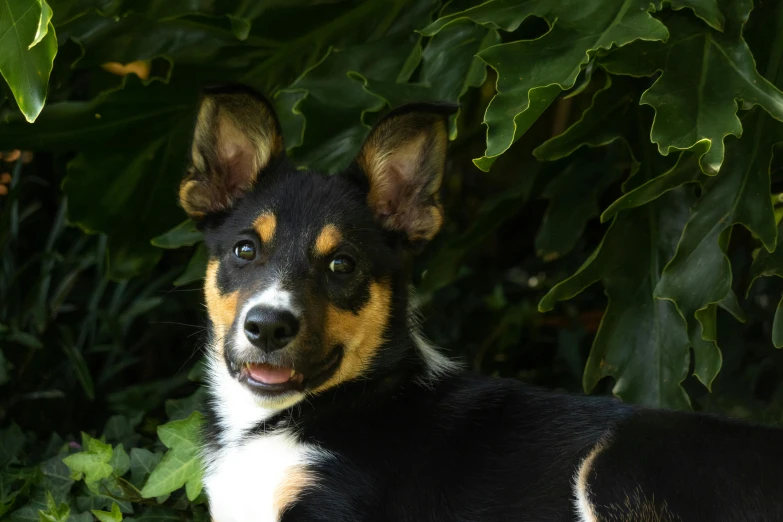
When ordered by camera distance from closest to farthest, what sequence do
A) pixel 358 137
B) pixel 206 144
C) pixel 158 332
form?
A: pixel 206 144, pixel 358 137, pixel 158 332

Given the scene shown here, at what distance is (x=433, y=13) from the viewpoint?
388cm

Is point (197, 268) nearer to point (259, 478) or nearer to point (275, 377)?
point (275, 377)

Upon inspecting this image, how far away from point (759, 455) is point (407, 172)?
4.51ft

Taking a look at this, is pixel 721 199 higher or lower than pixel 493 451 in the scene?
higher

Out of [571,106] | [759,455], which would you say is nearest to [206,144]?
[759,455]

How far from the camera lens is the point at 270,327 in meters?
2.63

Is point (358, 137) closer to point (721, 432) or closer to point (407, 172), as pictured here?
point (407, 172)

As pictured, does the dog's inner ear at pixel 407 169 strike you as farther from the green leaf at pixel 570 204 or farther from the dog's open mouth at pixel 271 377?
the green leaf at pixel 570 204

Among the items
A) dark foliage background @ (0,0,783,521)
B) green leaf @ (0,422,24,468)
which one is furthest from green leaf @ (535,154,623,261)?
green leaf @ (0,422,24,468)

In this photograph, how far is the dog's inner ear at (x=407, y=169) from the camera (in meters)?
2.95

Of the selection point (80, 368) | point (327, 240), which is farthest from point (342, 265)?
point (80, 368)

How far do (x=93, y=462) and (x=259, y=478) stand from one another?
0.79 metres

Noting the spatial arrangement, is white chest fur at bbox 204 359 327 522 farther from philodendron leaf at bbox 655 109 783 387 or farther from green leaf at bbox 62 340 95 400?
philodendron leaf at bbox 655 109 783 387

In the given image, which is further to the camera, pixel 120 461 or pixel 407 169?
pixel 120 461
